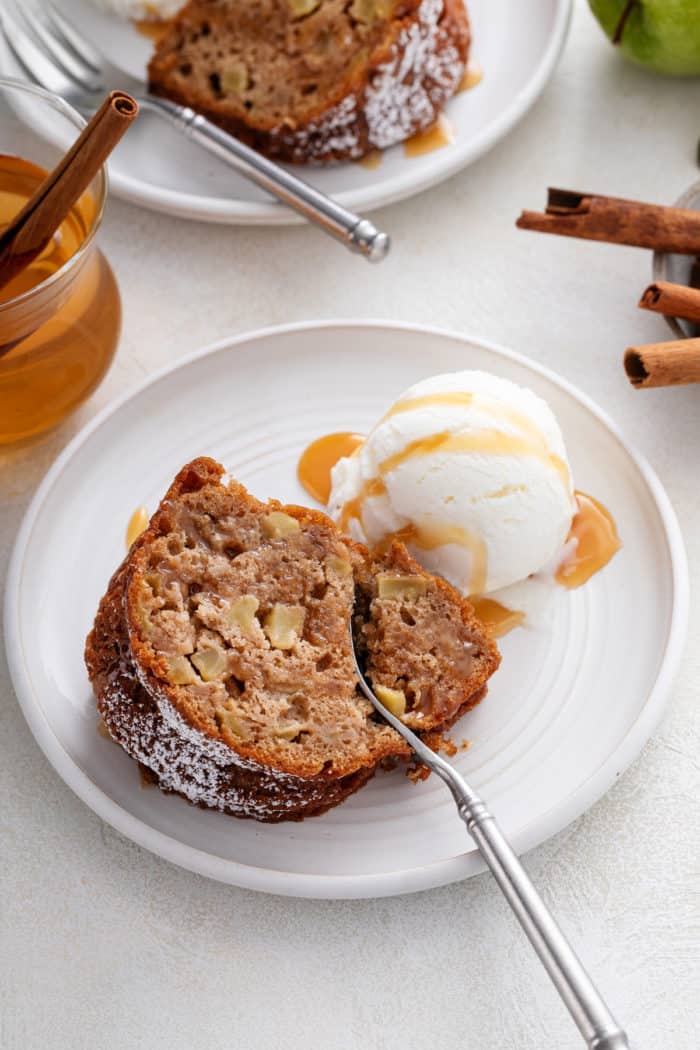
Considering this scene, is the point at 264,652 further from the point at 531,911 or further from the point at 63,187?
the point at 63,187

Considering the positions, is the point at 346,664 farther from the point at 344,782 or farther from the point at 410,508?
the point at 410,508

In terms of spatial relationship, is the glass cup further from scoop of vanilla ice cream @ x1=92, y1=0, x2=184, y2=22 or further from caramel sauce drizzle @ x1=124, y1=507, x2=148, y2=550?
scoop of vanilla ice cream @ x1=92, y1=0, x2=184, y2=22

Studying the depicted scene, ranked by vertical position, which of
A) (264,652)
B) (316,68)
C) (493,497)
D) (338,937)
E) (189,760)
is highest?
(316,68)

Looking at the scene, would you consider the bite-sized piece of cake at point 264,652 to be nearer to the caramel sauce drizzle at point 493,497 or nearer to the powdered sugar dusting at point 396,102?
the caramel sauce drizzle at point 493,497

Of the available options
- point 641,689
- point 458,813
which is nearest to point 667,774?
point 641,689

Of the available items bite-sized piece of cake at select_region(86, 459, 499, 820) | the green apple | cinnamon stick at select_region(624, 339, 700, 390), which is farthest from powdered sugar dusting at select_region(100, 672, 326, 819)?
the green apple

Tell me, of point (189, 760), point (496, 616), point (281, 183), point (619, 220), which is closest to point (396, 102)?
point (281, 183)
